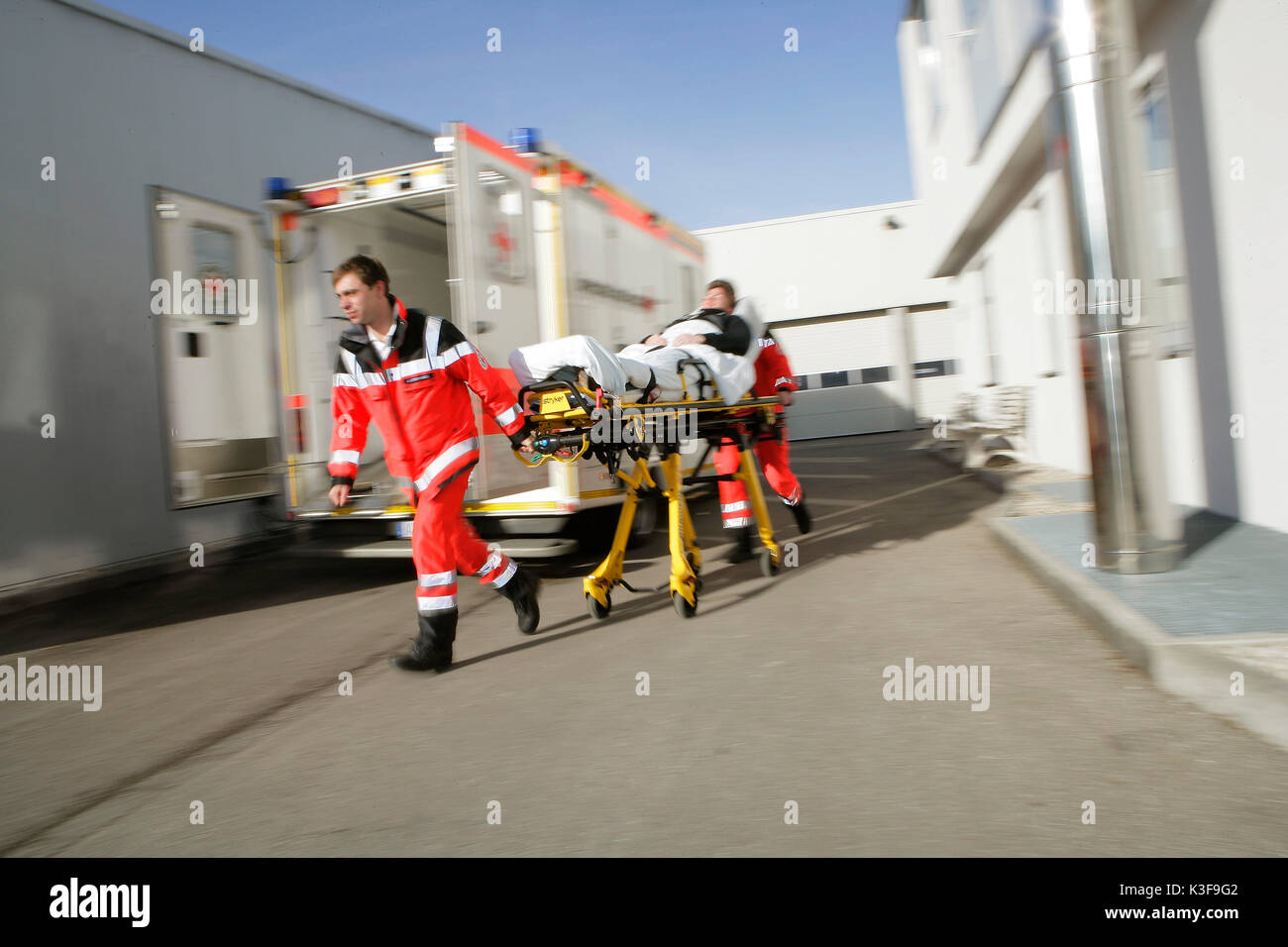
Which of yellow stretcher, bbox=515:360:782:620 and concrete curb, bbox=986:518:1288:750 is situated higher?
yellow stretcher, bbox=515:360:782:620

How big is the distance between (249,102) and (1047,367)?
383 inches

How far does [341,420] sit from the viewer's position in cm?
500

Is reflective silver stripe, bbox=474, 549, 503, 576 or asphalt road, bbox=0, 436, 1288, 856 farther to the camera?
reflective silver stripe, bbox=474, 549, 503, 576

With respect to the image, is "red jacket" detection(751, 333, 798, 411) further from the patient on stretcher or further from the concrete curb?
the concrete curb

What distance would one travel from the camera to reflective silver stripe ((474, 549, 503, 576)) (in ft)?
16.9

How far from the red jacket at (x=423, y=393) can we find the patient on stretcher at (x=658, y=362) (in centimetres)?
31

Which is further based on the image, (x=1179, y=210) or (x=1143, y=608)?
(x=1179, y=210)

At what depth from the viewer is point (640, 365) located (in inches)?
216

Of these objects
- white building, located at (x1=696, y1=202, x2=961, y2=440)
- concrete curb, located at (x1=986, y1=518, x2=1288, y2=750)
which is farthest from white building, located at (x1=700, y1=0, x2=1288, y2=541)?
white building, located at (x1=696, y1=202, x2=961, y2=440)

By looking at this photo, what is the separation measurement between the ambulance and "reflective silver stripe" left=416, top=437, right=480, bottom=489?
6.58 ft

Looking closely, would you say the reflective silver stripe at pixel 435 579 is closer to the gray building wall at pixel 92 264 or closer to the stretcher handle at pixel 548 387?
the stretcher handle at pixel 548 387

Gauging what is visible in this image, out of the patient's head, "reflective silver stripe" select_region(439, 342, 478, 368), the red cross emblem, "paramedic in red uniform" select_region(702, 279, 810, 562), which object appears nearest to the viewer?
"reflective silver stripe" select_region(439, 342, 478, 368)
